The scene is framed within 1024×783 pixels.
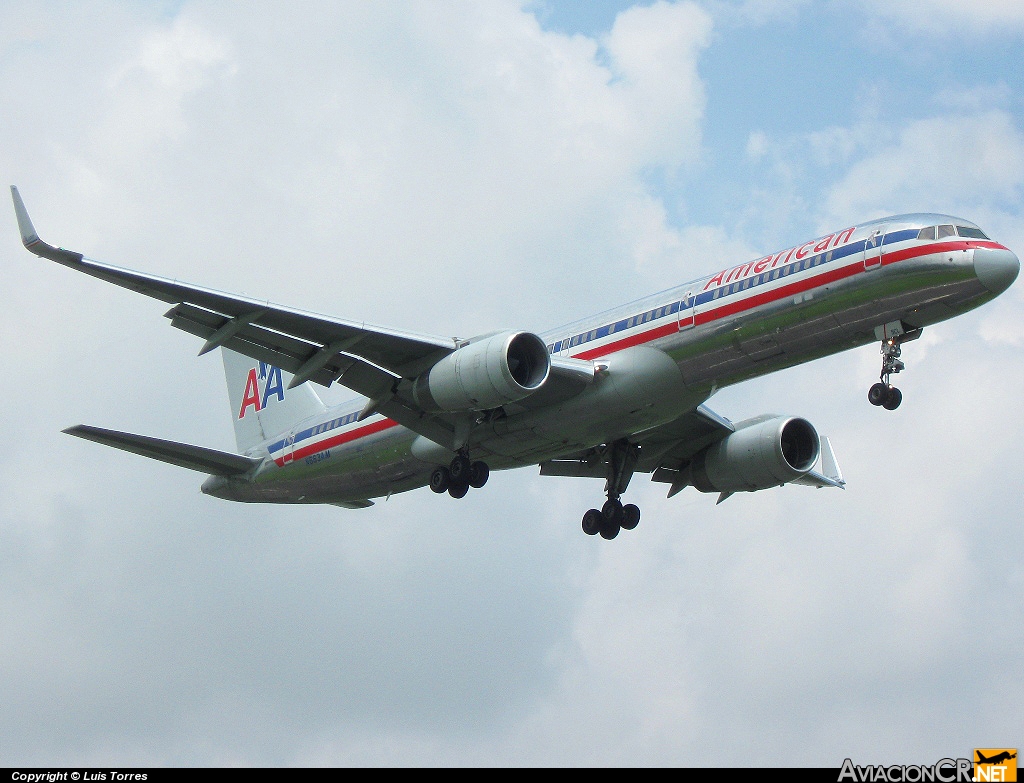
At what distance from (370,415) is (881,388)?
12.5m

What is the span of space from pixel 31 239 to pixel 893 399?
Result: 17.9 m

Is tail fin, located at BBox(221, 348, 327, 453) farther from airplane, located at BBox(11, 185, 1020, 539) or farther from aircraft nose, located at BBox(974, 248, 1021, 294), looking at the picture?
aircraft nose, located at BBox(974, 248, 1021, 294)

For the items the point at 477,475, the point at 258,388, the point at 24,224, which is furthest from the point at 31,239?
the point at 258,388

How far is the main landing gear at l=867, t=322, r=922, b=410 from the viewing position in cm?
3008

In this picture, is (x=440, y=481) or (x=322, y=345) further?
(x=440, y=481)

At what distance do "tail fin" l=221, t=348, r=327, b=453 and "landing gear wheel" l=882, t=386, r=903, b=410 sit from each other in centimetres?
1645

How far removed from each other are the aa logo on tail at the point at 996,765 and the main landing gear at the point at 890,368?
310 inches

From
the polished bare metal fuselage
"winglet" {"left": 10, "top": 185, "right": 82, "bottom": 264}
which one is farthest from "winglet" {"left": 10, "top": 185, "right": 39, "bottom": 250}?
the polished bare metal fuselage

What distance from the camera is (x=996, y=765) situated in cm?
2502

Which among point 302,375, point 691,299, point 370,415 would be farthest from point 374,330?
point 691,299

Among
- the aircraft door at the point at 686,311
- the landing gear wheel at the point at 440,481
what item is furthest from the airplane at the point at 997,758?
the landing gear wheel at the point at 440,481

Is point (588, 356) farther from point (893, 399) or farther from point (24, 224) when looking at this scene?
point (24, 224)

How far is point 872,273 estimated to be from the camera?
29422 mm

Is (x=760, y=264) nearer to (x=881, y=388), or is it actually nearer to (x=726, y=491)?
(x=881, y=388)
